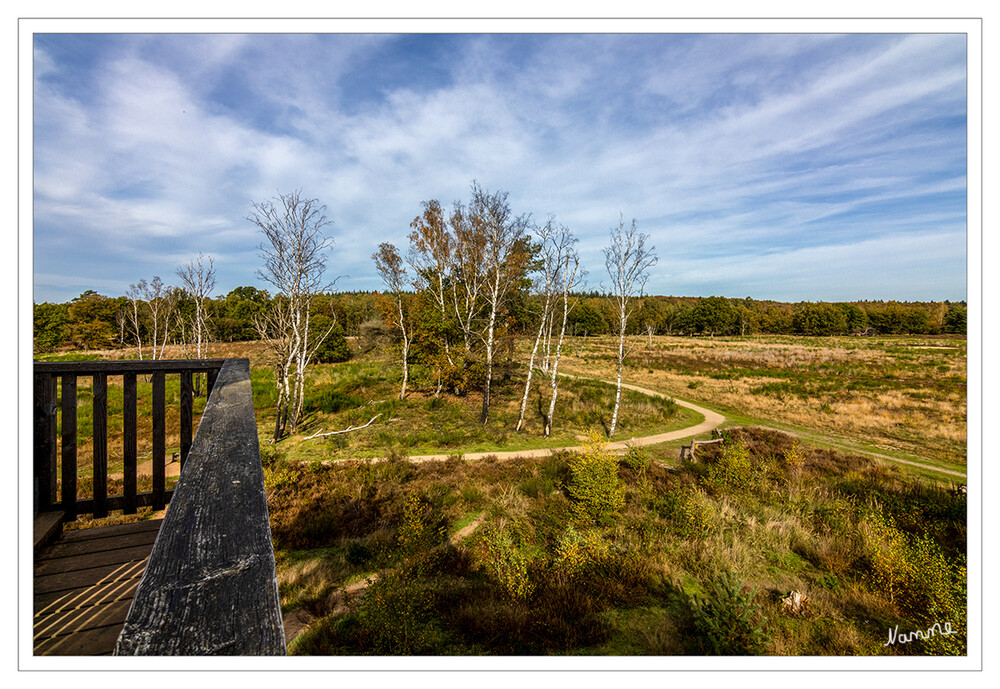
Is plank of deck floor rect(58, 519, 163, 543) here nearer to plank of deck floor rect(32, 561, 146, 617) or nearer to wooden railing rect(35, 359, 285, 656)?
plank of deck floor rect(32, 561, 146, 617)

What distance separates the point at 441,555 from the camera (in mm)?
6043

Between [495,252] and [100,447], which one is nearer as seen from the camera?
[100,447]

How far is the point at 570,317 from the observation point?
54438mm

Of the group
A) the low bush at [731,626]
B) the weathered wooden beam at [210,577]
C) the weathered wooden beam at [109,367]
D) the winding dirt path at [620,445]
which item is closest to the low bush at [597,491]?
the winding dirt path at [620,445]

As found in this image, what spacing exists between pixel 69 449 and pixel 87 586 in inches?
41.2

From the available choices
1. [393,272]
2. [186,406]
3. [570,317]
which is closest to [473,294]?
[393,272]

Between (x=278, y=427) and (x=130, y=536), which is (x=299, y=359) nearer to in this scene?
(x=278, y=427)

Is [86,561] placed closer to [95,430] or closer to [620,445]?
[95,430]

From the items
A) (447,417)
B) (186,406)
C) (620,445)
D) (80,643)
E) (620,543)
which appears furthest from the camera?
(447,417)

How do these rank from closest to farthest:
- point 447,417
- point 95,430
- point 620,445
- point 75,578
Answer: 1. point 75,578
2. point 95,430
3. point 620,445
4. point 447,417

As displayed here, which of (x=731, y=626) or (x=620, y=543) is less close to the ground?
(x=731, y=626)

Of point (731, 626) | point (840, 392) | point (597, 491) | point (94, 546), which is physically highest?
point (94, 546)

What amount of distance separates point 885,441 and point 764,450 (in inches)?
223
